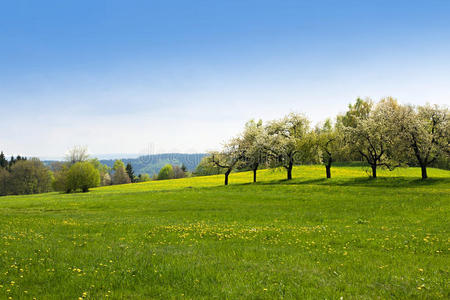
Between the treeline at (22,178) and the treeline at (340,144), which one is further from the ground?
the treeline at (340,144)

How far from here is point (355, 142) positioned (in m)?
56.4

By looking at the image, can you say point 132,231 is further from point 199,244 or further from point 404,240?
point 404,240

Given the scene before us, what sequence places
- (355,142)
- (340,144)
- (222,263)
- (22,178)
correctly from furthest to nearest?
(22,178) < (340,144) < (355,142) < (222,263)

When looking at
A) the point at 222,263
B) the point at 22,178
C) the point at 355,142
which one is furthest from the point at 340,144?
the point at 22,178

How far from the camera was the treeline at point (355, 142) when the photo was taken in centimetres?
5019

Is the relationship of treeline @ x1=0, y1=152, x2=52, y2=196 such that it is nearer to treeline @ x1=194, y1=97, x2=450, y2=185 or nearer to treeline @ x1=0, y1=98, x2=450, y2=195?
treeline @ x1=0, y1=98, x2=450, y2=195

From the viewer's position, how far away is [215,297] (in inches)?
287

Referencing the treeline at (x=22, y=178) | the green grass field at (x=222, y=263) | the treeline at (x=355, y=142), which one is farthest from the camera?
the treeline at (x=22, y=178)

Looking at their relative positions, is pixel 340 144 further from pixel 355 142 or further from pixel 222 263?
pixel 222 263

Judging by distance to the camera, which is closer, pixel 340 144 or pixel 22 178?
pixel 340 144

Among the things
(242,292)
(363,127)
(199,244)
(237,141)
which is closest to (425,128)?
(363,127)

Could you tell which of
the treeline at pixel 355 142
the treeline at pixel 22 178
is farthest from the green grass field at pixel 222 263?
the treeline at pixel 22 178

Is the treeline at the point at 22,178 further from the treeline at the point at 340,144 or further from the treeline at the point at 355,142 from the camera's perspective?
the treeline at the point at 355,142

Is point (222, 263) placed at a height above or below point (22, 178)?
above
